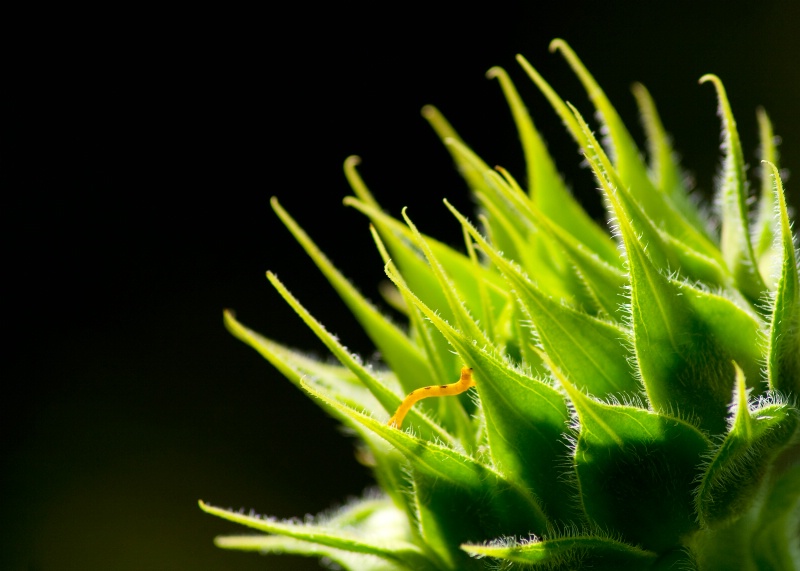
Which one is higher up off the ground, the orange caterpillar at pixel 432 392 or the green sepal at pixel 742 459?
the orange caterpillar at pixel 432 392

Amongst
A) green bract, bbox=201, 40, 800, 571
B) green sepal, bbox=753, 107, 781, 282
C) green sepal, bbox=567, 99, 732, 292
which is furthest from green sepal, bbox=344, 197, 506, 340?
green sepal, bbox=753, 107, 781, 282

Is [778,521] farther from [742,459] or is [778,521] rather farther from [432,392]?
[432,392]

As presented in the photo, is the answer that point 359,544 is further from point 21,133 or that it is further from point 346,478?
point 21,133

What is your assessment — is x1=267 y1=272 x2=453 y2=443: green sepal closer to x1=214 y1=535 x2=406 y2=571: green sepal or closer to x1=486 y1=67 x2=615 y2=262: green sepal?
x1=214 y1=535 x2=406 y2=571: green sepal

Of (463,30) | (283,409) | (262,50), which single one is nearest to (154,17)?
(262,50)

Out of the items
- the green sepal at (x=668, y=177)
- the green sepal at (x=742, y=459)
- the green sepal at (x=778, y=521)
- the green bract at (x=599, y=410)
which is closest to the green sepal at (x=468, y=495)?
the green bract at (x=599, y=410)

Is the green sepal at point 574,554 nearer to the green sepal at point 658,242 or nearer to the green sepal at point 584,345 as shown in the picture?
the green sepal at point 584,345

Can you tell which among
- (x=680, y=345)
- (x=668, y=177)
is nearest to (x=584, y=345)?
(x=680, y=345)
